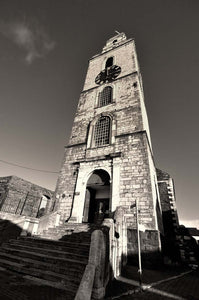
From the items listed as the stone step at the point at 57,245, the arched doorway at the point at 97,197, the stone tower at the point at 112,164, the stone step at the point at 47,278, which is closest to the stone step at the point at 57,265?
the stone step at the point at 47,278

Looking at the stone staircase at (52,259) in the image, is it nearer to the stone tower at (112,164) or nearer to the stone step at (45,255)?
the stone step at (45,255)

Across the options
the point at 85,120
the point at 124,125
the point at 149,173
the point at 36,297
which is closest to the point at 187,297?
the point at 36,297

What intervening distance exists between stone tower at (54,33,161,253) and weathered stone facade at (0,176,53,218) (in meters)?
11.6

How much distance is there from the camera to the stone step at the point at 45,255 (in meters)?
5.20

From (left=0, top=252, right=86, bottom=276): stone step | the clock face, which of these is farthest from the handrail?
the clock face

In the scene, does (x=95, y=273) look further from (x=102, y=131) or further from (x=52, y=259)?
(x=102, y=131)

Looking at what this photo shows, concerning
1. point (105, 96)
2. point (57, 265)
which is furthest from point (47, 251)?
point (105, 96)

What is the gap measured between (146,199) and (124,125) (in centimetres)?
620

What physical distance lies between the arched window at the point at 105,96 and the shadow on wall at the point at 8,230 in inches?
484

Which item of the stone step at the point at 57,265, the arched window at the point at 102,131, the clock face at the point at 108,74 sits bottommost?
the stone step at the point at 57,265

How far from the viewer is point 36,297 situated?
3.20 metres

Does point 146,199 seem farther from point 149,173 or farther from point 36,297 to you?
point 36,297

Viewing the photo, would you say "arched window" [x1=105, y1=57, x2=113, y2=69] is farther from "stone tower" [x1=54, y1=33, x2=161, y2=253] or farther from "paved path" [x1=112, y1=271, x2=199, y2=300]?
"paved path" [x1=112, y1=271, x2=199, y2=300]

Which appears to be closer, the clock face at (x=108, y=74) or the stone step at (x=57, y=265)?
the stone step at (x=57, y=265)
